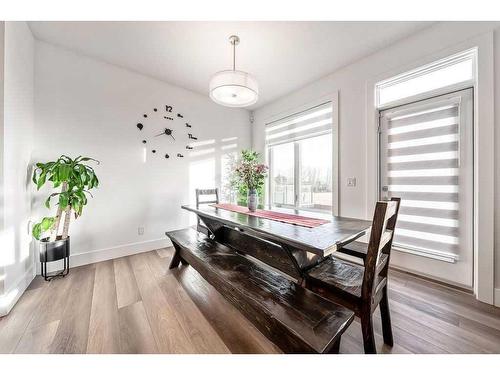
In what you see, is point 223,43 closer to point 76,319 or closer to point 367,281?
point 367,281

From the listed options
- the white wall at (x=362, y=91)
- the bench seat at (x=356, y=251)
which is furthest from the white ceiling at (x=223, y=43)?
the bench seat at (x=356, y=251)

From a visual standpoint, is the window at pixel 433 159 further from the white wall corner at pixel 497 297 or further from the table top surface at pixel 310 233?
the table top surface at pixel 310 233

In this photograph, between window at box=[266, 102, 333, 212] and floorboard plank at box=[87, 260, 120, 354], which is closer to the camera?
floorboard plank at box=[87, 260, 120, 354]

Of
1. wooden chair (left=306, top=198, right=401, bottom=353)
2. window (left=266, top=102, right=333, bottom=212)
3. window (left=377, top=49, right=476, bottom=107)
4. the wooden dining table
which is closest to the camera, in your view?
wooden chair (left=306, top=198, right=401, bottom=353)

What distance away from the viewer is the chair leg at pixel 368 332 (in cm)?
106

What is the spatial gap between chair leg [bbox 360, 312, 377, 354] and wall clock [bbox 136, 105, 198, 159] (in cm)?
313

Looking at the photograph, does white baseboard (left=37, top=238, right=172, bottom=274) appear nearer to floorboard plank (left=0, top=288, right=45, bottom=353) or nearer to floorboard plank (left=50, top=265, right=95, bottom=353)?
floorboard plank (left=50, top=265, right=95, bottom=353)

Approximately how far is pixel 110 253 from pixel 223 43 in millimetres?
3076

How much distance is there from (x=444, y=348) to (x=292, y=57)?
3.09 meters

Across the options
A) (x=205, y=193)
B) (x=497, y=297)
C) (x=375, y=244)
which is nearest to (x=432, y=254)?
(x=497, y=297)

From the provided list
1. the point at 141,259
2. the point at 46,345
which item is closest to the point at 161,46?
the point at 141,259

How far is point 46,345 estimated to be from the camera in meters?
1.27

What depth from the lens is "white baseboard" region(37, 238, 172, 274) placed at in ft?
7.74

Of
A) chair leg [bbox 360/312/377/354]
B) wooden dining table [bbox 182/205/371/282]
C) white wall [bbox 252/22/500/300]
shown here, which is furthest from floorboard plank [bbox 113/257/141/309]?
white wall [bbox 252/22/500/300]
